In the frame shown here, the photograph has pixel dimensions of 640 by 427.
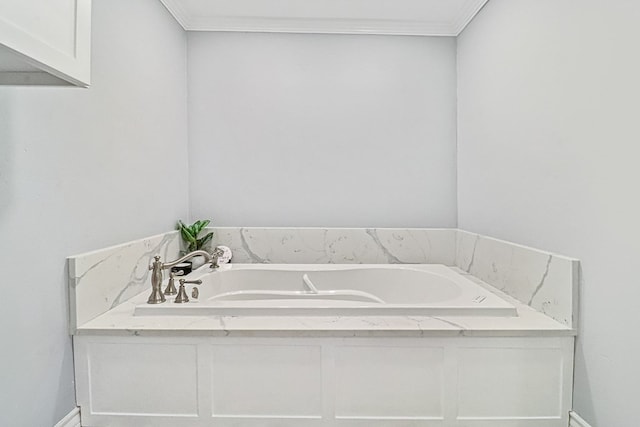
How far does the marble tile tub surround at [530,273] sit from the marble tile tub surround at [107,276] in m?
1.93

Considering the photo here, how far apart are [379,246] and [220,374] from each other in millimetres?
1528

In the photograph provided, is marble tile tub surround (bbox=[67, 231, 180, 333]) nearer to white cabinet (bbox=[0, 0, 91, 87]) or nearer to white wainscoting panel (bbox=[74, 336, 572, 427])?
white wainscoting panel (bbox=[74, 336, 572, 427])

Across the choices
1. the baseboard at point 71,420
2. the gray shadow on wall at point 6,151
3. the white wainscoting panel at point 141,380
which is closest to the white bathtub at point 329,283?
the white wainscoting panel at point 141,380

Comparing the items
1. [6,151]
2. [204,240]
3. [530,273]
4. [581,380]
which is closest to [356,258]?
[204,240]

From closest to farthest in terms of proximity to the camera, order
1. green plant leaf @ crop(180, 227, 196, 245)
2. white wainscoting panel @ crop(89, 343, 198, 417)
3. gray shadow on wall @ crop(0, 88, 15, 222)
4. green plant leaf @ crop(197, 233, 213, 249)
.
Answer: gray shadow on wall @ crop(0, 88, 15, 222)
white wainscoting panel @ crop(89, 343, 198, 417)
green plant leaf @ crop(180, 227, 196, 245)
green plant leaf @ crop(197, 233, 213, 249)

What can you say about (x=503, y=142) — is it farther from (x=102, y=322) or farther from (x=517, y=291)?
(x=102, y=322)

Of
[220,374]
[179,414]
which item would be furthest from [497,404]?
[179,414]

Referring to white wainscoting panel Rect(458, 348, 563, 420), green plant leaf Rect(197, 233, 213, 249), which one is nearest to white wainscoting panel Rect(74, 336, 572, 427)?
white wainscoting panel Rect(458, 348, 563, 420)

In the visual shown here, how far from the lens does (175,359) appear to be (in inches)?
57.7

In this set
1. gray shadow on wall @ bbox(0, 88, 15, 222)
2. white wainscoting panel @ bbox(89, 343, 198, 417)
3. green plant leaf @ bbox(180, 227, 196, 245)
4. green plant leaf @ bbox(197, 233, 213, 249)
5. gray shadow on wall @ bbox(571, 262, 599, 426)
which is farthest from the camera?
green plant leaf @ bbox(197, 233, 213, 249)

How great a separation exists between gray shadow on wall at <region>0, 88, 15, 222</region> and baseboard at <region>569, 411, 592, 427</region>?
2129 mm

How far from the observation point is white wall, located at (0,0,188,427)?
1196mm

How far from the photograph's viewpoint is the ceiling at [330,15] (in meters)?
2.38

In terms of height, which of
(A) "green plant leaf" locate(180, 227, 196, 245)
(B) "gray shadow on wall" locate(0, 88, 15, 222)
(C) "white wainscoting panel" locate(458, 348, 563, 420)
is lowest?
(C) "white wainscoting panel" locate(458, 348, 563, 420)
